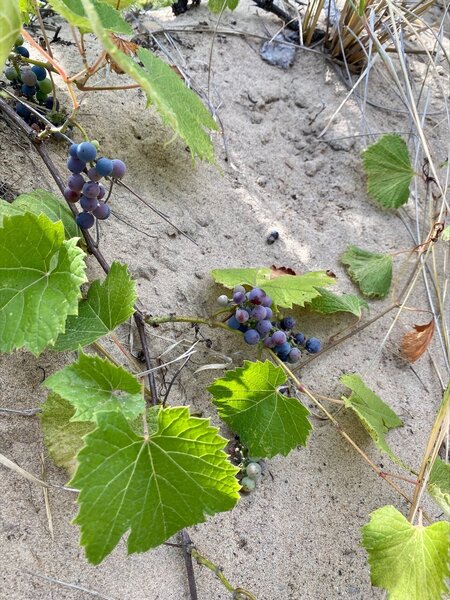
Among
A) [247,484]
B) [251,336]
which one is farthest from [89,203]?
[247,484]

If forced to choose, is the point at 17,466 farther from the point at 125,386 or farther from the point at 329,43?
the point at 329,43

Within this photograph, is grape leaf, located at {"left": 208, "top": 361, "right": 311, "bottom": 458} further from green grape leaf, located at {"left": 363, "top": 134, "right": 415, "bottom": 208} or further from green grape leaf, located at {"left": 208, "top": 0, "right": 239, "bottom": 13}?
green grape leaf, located at {"left": 208, "top": 0, "right": 239, "bottom": 13}

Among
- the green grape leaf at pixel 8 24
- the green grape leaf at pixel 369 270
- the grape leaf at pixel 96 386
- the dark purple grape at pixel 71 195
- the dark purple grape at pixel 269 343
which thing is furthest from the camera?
the green grape leaf at pixel 369 270

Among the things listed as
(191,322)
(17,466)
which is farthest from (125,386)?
(191,322)

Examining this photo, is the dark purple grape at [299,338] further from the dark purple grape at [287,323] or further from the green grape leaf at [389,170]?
the green grape leaf at [389,170]

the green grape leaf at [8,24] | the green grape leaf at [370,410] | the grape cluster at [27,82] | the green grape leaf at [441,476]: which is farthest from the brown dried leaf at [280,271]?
the green grape leaf at [8,24]

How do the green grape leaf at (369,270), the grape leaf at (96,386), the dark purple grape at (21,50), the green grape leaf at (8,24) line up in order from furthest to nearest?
the green grape leaf at (369,270) → the dark purple grape at (21,50) → the grape leaf at (96,386) → the green grape leaf at (8,24)

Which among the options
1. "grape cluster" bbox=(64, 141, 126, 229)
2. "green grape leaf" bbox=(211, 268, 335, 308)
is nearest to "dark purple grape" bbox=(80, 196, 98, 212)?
"grape cluster" bbox=(64, 141, 126, 229)

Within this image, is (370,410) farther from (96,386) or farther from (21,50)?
(21,50)
